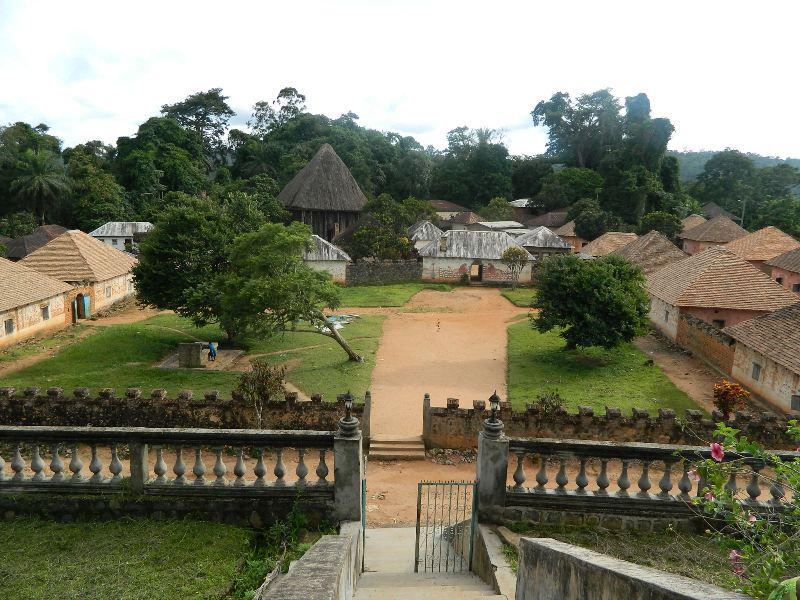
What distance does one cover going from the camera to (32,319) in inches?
1080

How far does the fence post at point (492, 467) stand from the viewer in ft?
24.4

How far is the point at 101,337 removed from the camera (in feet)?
88.6

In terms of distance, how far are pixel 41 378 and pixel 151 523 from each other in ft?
55.9

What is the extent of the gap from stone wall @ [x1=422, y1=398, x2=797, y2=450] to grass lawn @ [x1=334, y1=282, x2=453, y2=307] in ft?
68.4

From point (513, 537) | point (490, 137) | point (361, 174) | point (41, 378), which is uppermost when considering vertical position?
point (490, 137)

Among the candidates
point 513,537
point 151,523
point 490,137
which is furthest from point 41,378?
point 490,137

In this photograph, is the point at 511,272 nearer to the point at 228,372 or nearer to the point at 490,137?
the point at 228,372

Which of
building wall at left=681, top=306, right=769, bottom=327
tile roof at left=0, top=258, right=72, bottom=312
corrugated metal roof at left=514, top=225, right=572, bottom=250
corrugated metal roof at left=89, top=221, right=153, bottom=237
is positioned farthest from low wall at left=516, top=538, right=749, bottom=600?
corrugated metal roof at left=89, top=221, right=153, bottom=237

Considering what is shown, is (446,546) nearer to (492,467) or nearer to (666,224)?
(492,467)

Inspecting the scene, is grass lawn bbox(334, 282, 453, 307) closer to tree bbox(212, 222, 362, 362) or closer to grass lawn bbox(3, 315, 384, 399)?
grass lawn bbox(3, 315, 384, 399)

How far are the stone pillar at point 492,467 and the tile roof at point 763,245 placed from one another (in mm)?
41040

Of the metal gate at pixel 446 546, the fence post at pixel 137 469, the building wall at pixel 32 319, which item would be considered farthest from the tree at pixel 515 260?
the fence post at pixel 137 469

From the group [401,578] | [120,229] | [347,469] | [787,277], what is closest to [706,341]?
[787,277]

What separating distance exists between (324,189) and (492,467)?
168ft
